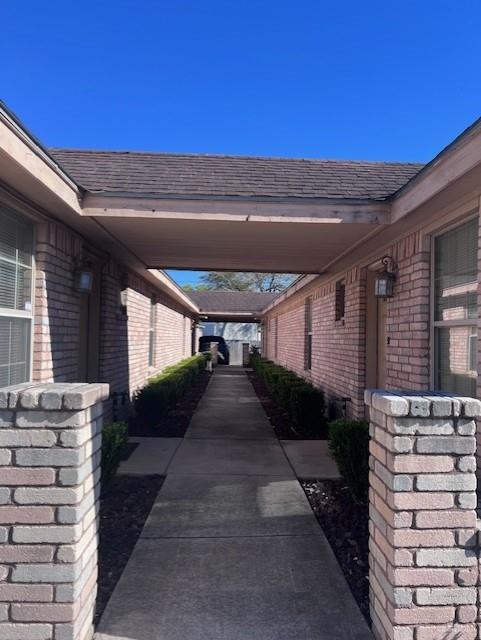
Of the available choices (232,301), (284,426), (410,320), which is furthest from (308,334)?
(232,301)

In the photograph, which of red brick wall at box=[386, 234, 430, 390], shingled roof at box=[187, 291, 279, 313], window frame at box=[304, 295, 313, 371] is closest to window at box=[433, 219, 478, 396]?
red brick wall at box=[386, 234, 430, 390]

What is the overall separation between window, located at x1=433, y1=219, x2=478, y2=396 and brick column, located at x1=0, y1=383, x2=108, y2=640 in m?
3.24

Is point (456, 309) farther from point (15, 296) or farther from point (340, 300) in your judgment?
point (340, 300)

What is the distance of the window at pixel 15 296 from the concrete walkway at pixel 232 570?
1.81 metres

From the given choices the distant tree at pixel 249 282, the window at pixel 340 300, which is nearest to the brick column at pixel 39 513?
the window at pixel 340 300

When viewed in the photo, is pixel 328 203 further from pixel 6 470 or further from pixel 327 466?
pixel 6 470

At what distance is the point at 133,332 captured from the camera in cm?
938

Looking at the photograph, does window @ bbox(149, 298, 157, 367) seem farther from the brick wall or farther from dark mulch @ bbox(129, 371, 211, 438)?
dark mulch @ bbox(129, 371, 211, 438)

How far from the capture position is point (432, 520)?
239 centimetres

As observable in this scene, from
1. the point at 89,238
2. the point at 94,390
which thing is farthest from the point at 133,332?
the point at 94,390

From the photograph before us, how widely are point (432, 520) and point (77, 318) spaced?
184 inches

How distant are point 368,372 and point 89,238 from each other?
4.19 meters

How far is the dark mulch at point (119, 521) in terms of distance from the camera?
3.23 meters

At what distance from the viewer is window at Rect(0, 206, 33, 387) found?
4.23 m
